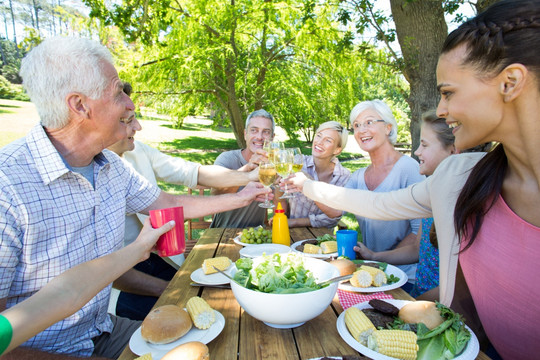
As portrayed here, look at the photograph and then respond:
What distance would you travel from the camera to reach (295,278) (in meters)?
1.44

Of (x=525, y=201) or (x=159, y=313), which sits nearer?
(x=159, y=313)

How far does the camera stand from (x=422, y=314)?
4.54 ft

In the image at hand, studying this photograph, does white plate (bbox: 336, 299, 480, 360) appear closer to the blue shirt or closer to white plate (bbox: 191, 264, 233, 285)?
white plate (bbox: 191, 264, 233, 285)

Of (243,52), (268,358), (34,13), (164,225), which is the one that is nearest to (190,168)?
(164,225)

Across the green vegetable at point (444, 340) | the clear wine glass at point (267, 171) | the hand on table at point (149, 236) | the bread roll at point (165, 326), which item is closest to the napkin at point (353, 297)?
the green vegetable at point (444, 340)

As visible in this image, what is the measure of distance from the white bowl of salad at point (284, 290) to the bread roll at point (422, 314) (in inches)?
12.6

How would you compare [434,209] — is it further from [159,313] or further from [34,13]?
[34,13]

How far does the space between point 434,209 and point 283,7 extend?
7150mm

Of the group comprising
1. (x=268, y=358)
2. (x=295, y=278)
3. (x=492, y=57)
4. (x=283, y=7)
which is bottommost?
(x=268, y=358)

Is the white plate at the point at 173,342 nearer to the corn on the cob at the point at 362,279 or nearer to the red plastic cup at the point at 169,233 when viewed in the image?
the red plastic cup at the point at 169,233

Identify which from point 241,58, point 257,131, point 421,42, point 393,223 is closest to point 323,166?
point 257,131

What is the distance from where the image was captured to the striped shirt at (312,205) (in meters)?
3.42

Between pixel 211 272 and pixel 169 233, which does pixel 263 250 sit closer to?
pixel 211 272

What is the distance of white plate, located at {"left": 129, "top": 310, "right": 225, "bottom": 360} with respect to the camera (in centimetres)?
127
